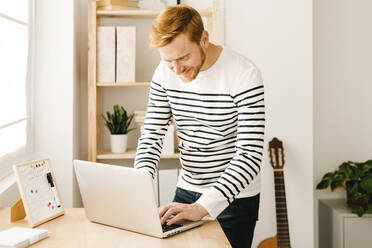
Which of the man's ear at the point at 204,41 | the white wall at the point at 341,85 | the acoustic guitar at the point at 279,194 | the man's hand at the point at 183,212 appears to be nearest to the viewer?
the man's hand at the point at 183,212

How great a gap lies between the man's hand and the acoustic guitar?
134 cm

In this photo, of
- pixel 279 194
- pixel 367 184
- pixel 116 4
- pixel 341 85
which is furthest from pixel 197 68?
pixel 341 85

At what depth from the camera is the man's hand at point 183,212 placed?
1342 millimetres

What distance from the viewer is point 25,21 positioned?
226 centimetres

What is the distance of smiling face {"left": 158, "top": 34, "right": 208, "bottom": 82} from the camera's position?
1.39 m

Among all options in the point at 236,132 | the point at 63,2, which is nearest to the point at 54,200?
the point at 236,132

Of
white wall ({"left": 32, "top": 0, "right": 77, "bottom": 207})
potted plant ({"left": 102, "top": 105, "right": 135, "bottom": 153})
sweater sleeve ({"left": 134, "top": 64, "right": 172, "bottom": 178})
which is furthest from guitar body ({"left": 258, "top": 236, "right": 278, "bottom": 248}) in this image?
sweater sleeve ({"left": 134, "top": 64, "right": 172, "bottom": 178})

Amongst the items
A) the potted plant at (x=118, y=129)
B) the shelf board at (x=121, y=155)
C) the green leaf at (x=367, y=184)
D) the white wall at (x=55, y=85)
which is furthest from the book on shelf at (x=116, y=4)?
the green leaf at (x=367, y=184)

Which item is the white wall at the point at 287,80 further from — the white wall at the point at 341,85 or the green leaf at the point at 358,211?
the white wall at the point at 341,85

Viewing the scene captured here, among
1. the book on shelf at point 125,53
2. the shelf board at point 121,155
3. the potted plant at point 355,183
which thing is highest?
the book on shelf at point 125,53

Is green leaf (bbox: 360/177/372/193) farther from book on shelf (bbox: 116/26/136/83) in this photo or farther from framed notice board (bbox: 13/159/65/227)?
framed notice board (bbox: 13/159/65/227)

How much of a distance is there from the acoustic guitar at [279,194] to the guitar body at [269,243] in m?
0.05

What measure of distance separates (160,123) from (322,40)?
1823 millimetres

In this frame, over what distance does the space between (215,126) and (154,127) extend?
25 cm
